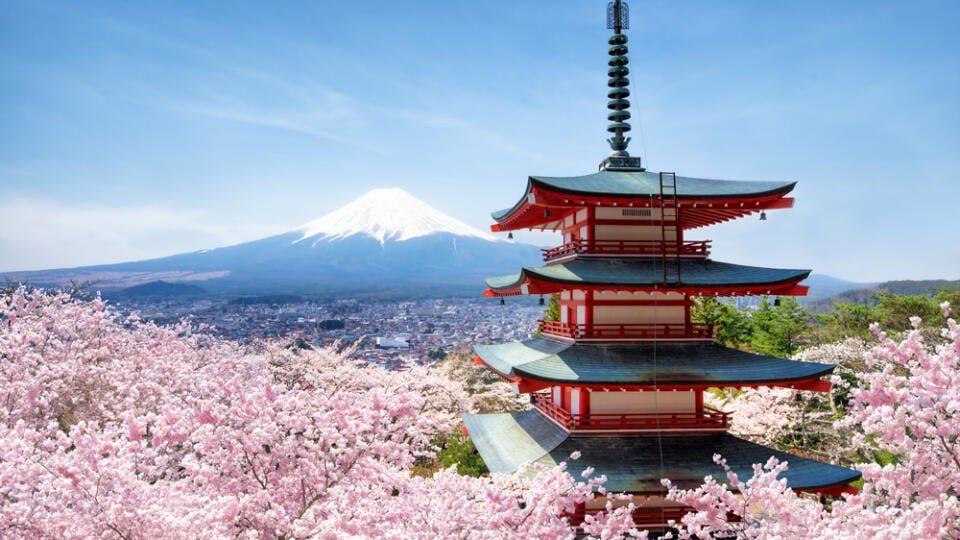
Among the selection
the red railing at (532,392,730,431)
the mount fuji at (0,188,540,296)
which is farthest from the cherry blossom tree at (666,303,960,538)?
the mount fuji at (0,188,540,296)

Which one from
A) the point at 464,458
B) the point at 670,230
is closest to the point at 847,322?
the point at 464,458

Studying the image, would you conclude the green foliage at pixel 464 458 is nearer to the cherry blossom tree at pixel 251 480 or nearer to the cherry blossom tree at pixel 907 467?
the cherry blossom tree at pixel 251 480

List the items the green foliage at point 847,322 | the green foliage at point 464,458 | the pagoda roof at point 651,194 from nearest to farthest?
the pagoda roof at point 651,194
the green foliage at point 464,458
the green foliage at point 847,322

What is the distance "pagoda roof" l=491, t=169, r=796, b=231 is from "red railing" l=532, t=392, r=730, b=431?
406 centimetres

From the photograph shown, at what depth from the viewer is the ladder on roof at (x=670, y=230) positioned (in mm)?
11736

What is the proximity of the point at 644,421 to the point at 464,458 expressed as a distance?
790 centimetres

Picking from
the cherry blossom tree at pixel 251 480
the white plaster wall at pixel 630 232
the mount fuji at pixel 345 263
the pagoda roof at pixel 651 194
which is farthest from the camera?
the mount fuji at pixel 345 263

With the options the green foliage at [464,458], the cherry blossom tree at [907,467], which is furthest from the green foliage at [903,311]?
the cherry blossom tree at [907,467]

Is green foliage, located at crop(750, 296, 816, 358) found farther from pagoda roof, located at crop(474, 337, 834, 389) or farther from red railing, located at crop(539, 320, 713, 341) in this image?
pagoda roof, located at crop(474, 337, 834, 389)

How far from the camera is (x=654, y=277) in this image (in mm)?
11828

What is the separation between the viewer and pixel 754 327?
1329 inches

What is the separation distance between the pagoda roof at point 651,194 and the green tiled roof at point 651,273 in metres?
1.14

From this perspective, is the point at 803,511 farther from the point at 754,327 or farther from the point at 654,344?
the point at 754,327

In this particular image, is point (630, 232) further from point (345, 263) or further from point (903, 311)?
point (345, 263)
